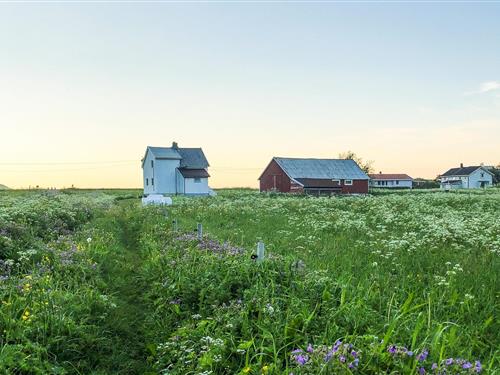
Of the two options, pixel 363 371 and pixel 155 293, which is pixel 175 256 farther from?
pixel 363 371

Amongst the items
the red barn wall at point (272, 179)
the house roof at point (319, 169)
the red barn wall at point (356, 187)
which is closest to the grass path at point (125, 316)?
the red barn wall at point (272, 179)

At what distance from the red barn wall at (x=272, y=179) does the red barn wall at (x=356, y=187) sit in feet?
29.4

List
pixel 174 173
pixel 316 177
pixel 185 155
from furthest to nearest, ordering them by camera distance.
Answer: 1. pixel 185 155
2. pixel 316 177
3. pixel 174 173

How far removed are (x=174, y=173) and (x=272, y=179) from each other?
1538cm

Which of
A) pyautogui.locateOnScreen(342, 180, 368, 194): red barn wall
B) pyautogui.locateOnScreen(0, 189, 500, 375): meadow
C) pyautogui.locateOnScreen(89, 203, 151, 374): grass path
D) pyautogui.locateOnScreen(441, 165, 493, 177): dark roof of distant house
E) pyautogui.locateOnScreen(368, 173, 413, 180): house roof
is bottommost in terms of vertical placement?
pyautogui.locateOnScreen(89, 203, 151, 374): grass path

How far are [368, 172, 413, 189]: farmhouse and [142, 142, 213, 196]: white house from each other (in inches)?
2752

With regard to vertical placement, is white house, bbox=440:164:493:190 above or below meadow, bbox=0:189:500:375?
above

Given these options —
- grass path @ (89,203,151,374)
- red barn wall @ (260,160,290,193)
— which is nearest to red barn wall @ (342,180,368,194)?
red barn wall @ (260,160,290,193)

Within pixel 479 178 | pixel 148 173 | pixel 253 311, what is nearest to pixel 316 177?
pixel 148 173

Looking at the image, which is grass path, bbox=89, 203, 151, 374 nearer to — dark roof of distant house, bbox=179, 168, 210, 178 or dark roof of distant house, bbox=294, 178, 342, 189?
dark roof of distant house, bbox=179, 168, 210, 178

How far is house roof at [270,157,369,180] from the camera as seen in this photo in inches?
2274

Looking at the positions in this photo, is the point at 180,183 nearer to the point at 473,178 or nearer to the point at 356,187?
the point at 356,187

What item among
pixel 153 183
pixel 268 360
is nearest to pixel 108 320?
pixel 268 360

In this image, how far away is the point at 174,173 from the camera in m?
56.7
